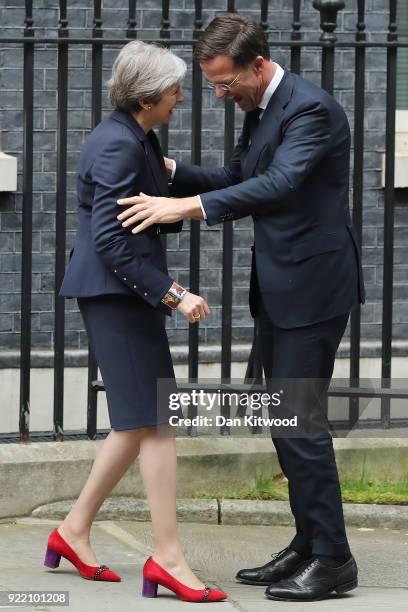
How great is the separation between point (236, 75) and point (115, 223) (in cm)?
63

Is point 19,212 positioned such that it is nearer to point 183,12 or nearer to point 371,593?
point 183,12

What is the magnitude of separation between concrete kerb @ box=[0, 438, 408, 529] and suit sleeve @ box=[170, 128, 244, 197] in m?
1.27

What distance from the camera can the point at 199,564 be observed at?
5.23 m

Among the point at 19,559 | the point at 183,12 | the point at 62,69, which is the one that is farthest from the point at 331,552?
the point at 183,12

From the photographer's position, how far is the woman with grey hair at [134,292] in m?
4.53

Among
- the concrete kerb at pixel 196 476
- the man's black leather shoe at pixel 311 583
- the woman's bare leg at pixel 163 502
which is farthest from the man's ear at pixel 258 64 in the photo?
the concrete kerb at pixel 196 476

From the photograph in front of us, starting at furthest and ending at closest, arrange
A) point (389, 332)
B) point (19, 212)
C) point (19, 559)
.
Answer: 1. point (19, 212)
2. point (389, 332)
3. point (19, 559)

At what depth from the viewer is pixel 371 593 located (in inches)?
194

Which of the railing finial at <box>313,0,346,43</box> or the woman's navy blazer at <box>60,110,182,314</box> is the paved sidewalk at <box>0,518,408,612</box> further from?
the railing finial at <box>313,0,346,43</box>

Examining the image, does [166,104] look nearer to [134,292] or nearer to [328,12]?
[134,292]

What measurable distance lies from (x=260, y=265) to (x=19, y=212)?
3035 millimetres

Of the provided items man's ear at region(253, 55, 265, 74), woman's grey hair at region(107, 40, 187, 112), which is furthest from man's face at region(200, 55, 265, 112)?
woman's grey hair at region(107, 40, 187, 112)

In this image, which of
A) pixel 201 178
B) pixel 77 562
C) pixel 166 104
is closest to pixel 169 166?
pixel 201 178

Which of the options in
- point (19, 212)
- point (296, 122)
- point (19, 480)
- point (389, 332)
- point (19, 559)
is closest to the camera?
point (296, 122)
